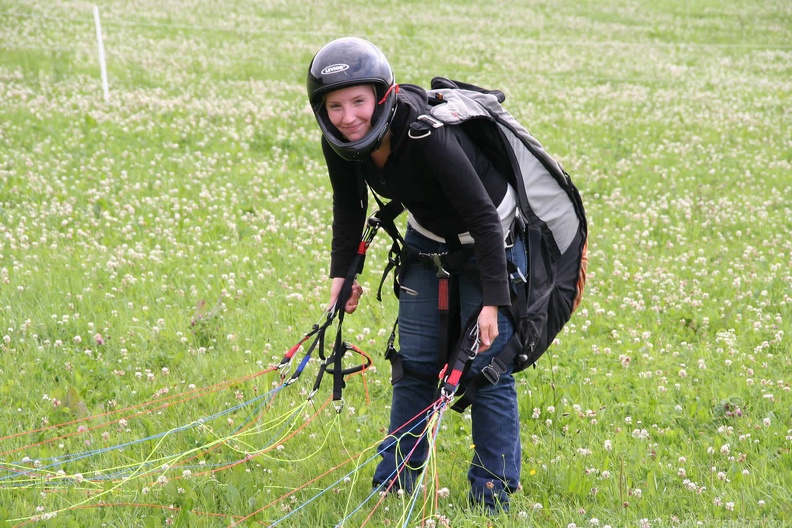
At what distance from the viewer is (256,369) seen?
7.08 metres

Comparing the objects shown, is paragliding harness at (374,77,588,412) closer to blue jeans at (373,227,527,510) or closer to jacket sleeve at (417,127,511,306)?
blue jeans at (373,227,527,510)

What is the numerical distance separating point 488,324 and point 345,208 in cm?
115

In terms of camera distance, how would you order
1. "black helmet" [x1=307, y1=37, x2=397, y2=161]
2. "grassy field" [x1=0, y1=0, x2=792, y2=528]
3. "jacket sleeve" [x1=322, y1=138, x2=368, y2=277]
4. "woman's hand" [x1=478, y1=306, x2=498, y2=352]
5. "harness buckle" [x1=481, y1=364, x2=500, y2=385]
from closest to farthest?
"black helmet" [x1=307, y1=37, x2=397, y2=161], "woman's hand" [x1=478, y1=306, x2=498, y2=352], "harness buckle" [x1=481, y1=364, x2=500, y2=385], "jacket sleeve" [x1=322, y1=138, x2=368, y2=277], "grassy field" [x1=0, y1=0, x2=792, y2=528]

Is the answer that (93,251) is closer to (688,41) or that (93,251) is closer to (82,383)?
(82,383)

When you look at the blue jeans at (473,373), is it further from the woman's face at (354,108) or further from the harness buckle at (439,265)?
the woman's face at (354,108)

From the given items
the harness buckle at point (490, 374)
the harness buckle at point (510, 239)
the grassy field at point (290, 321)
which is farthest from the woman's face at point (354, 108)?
the grassy field at point (290, 321)

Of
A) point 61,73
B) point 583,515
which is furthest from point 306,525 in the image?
point 61,73

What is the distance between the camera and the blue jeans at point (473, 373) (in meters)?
4.96

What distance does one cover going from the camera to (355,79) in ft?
14.1

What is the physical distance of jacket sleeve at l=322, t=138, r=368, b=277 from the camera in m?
4.93

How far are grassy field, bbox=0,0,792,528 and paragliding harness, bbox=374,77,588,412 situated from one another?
910 millimetres

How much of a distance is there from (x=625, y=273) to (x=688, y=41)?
23.1 meters

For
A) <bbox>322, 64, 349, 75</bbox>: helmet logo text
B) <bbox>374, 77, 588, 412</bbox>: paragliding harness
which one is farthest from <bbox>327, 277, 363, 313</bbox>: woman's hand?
<bbox>322, 64, 349, 75</bbox>: helmet logo text

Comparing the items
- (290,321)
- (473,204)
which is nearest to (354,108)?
(473,204)
